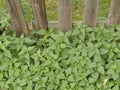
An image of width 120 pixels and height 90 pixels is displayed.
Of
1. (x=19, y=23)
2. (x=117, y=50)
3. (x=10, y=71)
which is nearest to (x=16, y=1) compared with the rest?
(x=19, y=23)

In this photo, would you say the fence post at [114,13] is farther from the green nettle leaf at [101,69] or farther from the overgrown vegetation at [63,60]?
the green nettle leaf at [101,69]

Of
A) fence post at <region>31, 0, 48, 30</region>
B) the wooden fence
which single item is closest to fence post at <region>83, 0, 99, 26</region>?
the wooden fence

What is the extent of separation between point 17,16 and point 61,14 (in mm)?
428

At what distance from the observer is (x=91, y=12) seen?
269 centimetres

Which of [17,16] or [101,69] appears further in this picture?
[17,16]

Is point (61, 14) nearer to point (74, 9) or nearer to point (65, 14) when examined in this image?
point (65, 14)

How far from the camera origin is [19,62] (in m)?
2.69

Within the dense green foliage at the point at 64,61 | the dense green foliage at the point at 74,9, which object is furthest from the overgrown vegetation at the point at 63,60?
the dense green foliage at the point at 74,9

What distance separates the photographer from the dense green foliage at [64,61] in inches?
102

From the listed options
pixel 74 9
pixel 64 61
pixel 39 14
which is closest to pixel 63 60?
pixel 64 61

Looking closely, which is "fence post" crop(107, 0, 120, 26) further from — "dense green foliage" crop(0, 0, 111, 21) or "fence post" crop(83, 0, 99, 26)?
"dense green foliage" crop(0, 0, 111, 21)

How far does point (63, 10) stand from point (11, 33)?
23.9 inches

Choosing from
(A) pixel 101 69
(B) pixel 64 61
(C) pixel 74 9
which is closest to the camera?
(A) pixel 101 69

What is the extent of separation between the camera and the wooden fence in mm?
2629
